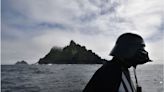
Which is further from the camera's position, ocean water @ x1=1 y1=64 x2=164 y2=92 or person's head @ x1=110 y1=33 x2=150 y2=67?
ocean water @ x1=1 y1=64 x2=164 y2=92

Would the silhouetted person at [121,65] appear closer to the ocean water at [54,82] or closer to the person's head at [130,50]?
the person's head at [130,50]

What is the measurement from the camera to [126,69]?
3963mm

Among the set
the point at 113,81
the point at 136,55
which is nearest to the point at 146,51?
the point at 136,55

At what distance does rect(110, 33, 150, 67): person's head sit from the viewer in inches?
150

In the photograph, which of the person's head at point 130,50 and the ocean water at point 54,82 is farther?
the ocean water at point 54,82

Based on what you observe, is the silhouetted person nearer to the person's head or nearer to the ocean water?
the person's head

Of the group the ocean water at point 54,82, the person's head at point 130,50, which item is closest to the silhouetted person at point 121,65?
the person's head at point 130,50

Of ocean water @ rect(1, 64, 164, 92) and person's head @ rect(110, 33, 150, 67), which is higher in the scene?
ocean water @ rect(1, 64, 164, 92)

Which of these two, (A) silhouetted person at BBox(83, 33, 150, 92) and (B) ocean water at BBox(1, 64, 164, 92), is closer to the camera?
(A) silhouetted person at BBox(83, 33, 150, 92)

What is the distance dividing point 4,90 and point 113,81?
121 feet

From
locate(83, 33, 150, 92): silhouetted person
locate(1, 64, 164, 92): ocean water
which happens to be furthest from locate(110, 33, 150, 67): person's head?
locate(1, 64, 164, 92): ocean water

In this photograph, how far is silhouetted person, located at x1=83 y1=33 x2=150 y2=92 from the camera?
382 centimetres

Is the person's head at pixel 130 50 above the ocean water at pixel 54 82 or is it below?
below

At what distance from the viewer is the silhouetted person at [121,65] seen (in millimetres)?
3816
